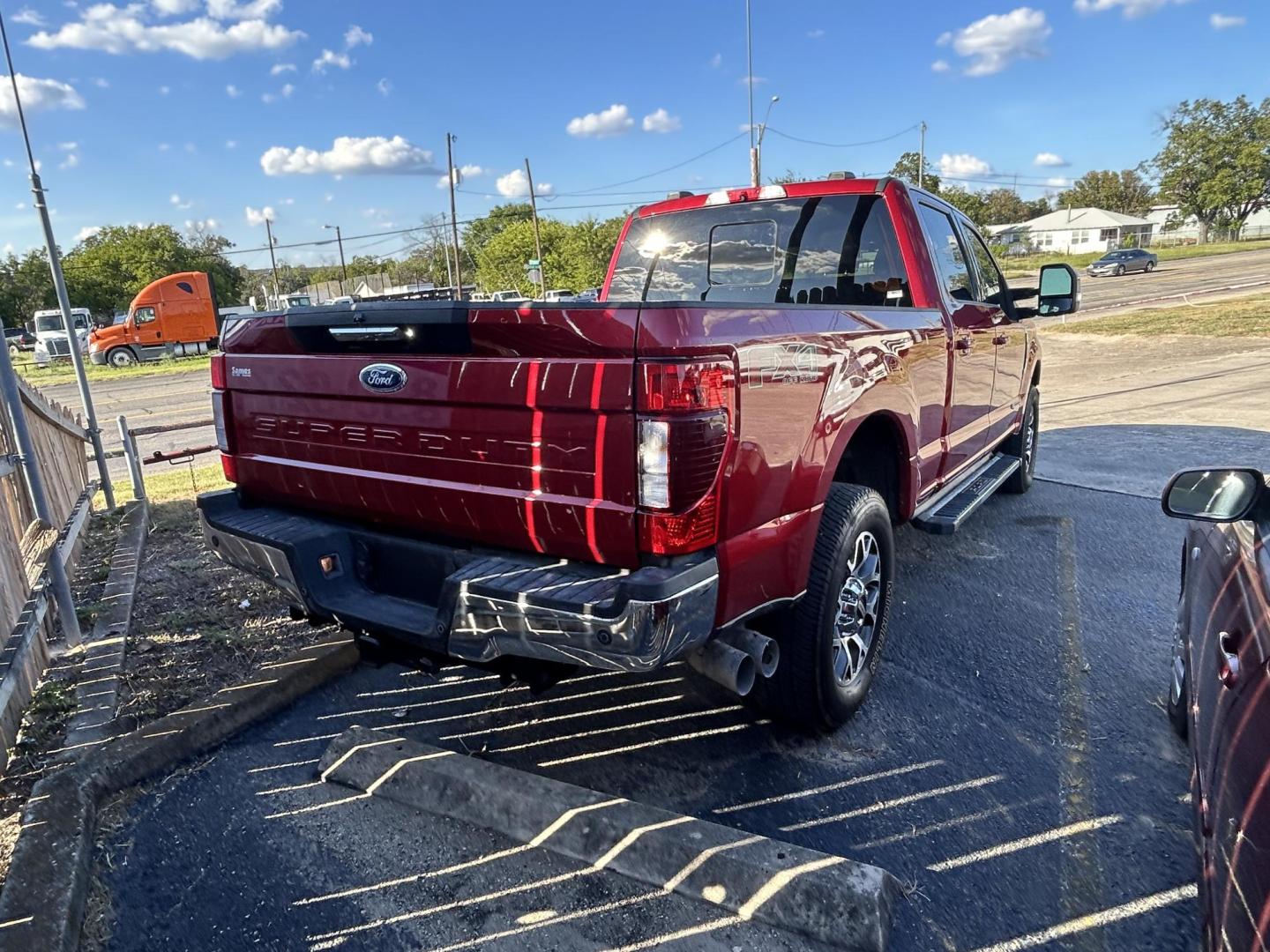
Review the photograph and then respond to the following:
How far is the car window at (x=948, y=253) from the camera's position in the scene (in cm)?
436

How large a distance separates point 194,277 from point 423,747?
113 feet

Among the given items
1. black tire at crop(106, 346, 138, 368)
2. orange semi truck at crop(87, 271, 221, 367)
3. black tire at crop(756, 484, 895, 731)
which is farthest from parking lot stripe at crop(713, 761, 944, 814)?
black tire at crop(106, 346, 138, 368)

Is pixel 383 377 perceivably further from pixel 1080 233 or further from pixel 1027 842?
pixel 1080 233

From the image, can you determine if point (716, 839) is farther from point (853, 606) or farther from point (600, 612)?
point (853, 606)

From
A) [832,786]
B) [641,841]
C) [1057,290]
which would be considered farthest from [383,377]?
[1057,290]

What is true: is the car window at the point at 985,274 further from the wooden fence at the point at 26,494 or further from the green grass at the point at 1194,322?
the green grass at the point at 1194,322

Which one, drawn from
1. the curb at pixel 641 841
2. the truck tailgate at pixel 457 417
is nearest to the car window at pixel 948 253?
the truck tailgate at pixel 457 417

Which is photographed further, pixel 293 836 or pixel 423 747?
pixel 423 747

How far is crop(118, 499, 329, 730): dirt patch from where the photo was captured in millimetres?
3654

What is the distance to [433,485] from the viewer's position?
9.00ft

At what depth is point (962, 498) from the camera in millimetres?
4578

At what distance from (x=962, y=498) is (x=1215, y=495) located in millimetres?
2645

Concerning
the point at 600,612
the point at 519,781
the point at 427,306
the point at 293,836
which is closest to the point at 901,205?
the point at 427,306

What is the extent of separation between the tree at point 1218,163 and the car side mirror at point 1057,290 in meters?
86.7
